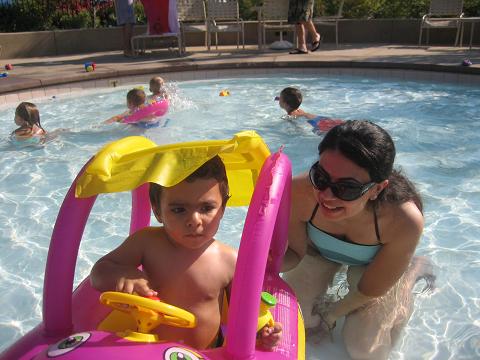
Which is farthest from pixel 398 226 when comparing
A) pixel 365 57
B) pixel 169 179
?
pixel 365 57

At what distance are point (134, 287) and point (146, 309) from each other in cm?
16

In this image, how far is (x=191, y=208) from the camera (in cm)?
189

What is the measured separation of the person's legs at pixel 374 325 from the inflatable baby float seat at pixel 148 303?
1.91 feet

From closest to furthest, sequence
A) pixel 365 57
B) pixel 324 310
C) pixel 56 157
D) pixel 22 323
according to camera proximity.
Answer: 1. pixel 324 310
2. pixel 22 323
3. pixel 56 157
4. pixel 365 57

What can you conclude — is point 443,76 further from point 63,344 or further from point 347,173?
point 63,344

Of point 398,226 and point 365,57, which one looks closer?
point 398,226

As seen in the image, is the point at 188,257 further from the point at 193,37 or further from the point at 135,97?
the point at 193,37

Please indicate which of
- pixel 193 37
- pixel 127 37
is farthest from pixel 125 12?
pixel 193 37

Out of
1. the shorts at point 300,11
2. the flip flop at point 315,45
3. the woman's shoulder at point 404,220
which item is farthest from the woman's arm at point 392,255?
the flip flop at point 315,45

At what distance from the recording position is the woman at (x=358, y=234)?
2082 millimetres

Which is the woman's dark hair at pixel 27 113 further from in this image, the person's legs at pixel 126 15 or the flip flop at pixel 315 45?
the flip flop at pixel 315 45

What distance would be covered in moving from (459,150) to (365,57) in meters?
5.66

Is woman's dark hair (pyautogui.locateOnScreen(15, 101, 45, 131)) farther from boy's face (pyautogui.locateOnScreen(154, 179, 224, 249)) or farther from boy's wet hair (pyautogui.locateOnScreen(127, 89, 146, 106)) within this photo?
boy's face (pyautogui.locateOnScreen(154, 179, 224, 249))

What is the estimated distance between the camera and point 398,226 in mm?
2379
